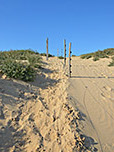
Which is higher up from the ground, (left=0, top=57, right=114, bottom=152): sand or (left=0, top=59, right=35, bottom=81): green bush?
(left=0, top=59, right=35, bottom=81): green bush

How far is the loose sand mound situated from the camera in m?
3.08

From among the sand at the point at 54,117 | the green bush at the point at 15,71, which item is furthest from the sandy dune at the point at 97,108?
the green bush at the point at 15,71

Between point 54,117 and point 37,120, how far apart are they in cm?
50

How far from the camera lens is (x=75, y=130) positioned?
3.54 metres

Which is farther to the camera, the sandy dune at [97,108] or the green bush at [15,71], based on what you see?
the green bush at [15,71]

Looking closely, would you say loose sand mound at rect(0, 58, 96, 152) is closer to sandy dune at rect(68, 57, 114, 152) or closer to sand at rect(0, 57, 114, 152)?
sand at rect(0, 57, 114, 152)

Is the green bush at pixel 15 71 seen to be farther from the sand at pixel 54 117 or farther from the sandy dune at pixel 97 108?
the sandy dune at pixel 97 108

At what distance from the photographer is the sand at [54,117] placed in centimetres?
314

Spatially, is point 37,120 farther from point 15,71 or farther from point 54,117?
point 15,71

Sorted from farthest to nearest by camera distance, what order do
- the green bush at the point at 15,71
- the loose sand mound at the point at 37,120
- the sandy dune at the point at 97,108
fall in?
the green bush at the point at 15,71
the sandy dune at the point at 97,108
the loose sand mound at the point at 37,120

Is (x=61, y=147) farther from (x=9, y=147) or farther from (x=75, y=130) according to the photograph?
(x=9, y=147)

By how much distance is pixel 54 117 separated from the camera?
404 cm

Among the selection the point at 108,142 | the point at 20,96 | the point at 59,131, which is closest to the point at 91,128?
the point at 108,142

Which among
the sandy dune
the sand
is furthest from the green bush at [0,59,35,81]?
the sandy dune
